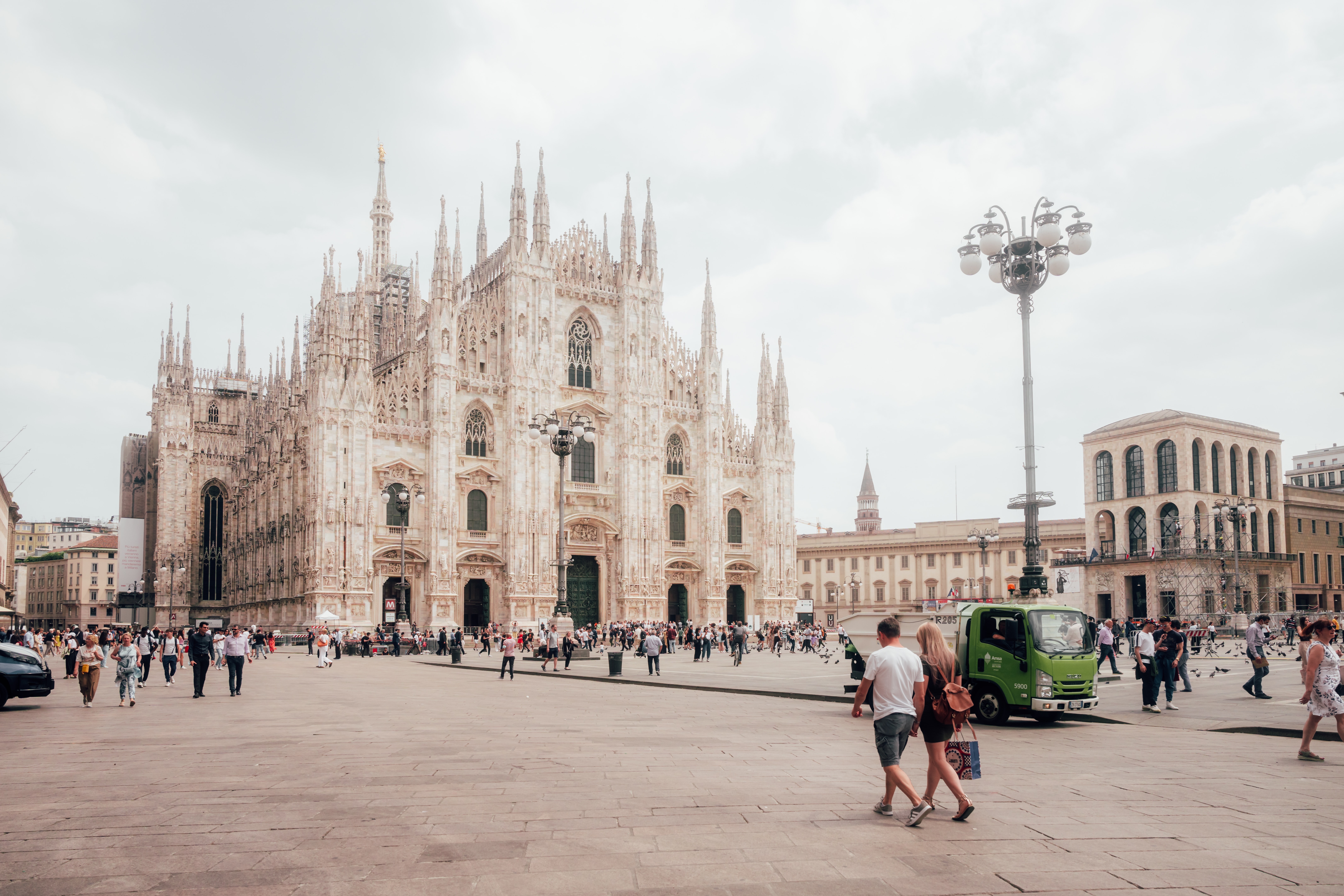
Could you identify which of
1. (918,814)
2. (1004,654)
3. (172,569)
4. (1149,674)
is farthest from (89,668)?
(172,569)

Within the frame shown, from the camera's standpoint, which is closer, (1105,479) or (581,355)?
(581,355)

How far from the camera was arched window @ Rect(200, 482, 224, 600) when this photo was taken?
77375 mm

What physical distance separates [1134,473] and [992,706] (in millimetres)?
60798

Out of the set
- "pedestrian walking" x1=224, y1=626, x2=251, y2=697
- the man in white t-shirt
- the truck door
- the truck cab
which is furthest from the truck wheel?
"pedestrian walking" x1=224, y1=626, x2=251, y2=697

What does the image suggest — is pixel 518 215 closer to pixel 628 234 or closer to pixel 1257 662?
pixel 628 234

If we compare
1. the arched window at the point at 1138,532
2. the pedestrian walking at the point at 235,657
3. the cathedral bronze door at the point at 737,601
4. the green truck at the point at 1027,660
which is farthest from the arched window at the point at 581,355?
the green truck at the point at 1027,660

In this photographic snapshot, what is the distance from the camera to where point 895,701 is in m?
7.63

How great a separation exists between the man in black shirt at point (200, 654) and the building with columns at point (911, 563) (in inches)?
2438

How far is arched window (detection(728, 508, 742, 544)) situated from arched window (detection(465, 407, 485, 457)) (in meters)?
15.4

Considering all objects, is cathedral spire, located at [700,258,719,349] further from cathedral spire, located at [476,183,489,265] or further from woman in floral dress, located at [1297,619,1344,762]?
woman in floral dress, located at [1297,619,1344,762]

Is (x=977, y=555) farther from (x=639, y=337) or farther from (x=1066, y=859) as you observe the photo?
(x=1066, y=859)

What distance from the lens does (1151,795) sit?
8.87m

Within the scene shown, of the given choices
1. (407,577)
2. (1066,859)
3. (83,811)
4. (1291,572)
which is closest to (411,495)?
(407,577)

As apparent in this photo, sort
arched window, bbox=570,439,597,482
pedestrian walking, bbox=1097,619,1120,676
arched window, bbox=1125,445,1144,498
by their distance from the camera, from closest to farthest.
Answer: pedestrian walking, bbox=1097,619,1120,676
arched window, bbox=570,439,597,482
arched window, bbox=1125,445,1144,498
